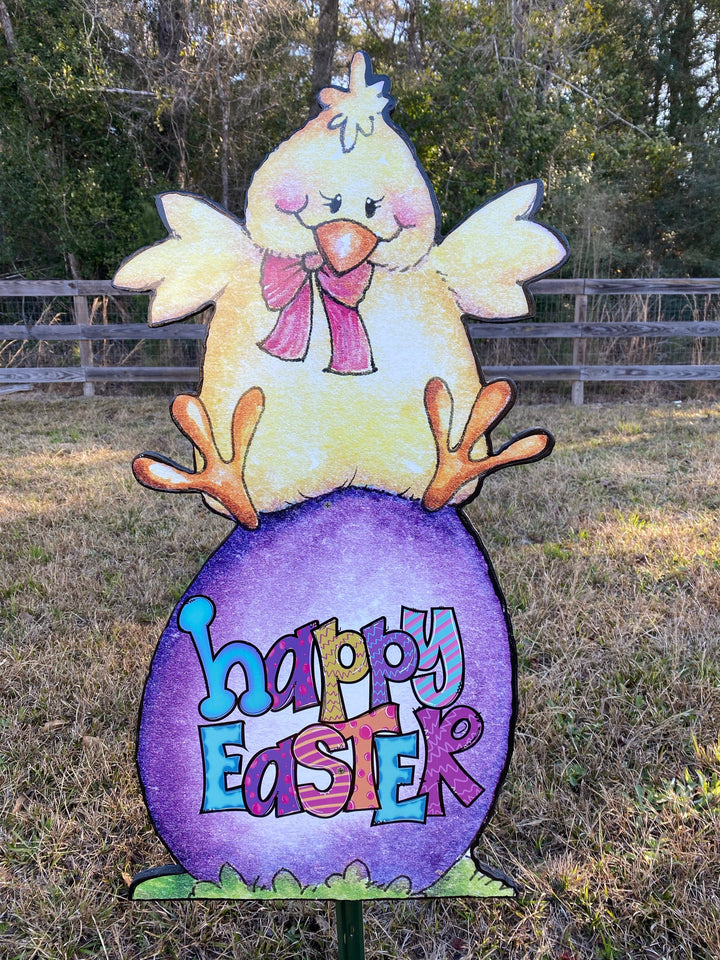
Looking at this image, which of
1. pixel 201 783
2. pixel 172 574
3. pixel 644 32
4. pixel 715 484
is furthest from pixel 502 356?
pixel 644 32

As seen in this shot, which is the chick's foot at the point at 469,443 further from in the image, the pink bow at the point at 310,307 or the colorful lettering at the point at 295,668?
the colorful lettering at the point at 295,668

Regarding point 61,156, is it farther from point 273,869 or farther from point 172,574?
point 273,869

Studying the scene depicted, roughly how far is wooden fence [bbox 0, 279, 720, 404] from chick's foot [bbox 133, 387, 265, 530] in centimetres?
509

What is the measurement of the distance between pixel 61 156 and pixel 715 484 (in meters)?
7.67

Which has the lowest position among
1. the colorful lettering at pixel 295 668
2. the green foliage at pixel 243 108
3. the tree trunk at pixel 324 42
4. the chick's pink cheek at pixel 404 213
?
the colorful lettering at pixel 295 668

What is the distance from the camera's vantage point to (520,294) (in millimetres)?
1113

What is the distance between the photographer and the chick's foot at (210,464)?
3.64 feet

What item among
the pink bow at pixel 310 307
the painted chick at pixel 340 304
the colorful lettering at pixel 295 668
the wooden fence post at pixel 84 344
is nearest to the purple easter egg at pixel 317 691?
the colorful lettering at pixel 295 668

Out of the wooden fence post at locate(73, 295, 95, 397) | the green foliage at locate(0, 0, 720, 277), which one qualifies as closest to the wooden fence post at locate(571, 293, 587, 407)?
the green foliage at locate(0, 0, 720, 277)

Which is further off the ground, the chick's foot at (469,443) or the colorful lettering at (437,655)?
the chick's foot at (469,443)

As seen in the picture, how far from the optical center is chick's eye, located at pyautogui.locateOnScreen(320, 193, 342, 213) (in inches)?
43.3

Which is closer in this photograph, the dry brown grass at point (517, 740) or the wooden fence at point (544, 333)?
the dry brown grass at point (517, 740)

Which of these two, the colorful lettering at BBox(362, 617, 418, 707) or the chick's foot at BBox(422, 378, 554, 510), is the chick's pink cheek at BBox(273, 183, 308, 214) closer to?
the chick's foot at BBox(422, 378, 554, 510)

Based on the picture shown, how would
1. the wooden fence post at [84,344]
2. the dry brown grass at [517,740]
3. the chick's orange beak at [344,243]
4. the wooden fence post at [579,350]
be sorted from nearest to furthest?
the chick's orange beak at [344,243] → the dry brown grass at [517,740] → the wooden fence post at [579,350] → the wooden fence post at [84,344]
